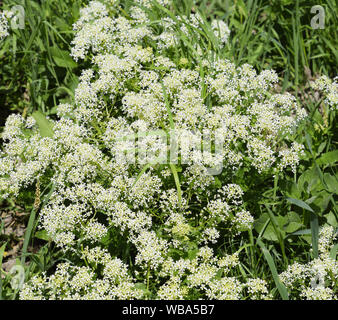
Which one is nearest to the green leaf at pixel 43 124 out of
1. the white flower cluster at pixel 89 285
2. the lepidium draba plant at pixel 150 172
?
the lepidium draba plant at pixel 150 172

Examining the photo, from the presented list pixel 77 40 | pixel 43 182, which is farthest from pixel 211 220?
pixel 77 40

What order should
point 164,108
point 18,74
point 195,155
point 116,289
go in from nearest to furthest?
point 116,289 → point 195,155 → point 164,108 → point 18,74

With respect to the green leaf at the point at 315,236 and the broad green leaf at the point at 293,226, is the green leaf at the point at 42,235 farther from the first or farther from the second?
the green leaf at the point at 315,236

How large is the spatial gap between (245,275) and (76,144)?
7.38 feet

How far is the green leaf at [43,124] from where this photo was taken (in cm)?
498

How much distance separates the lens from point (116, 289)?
3637 millimetres

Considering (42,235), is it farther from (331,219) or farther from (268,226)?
(331,219)

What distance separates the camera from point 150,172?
421cm

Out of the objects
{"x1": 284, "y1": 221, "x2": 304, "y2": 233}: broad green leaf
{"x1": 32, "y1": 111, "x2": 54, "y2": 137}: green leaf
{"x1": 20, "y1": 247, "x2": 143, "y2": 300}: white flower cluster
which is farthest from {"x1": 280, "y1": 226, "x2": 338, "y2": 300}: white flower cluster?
{"x1": 32, "y1": 111, "x2": 54, "y2": 137}: green leaf

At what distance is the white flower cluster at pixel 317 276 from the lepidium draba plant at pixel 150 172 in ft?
1.05

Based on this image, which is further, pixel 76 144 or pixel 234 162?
pixel 76 144

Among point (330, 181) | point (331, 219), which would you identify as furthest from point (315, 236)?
point (330, 181)

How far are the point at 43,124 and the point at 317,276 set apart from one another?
3.46 meters

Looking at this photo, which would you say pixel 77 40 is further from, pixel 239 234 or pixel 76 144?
pixel 239 234
